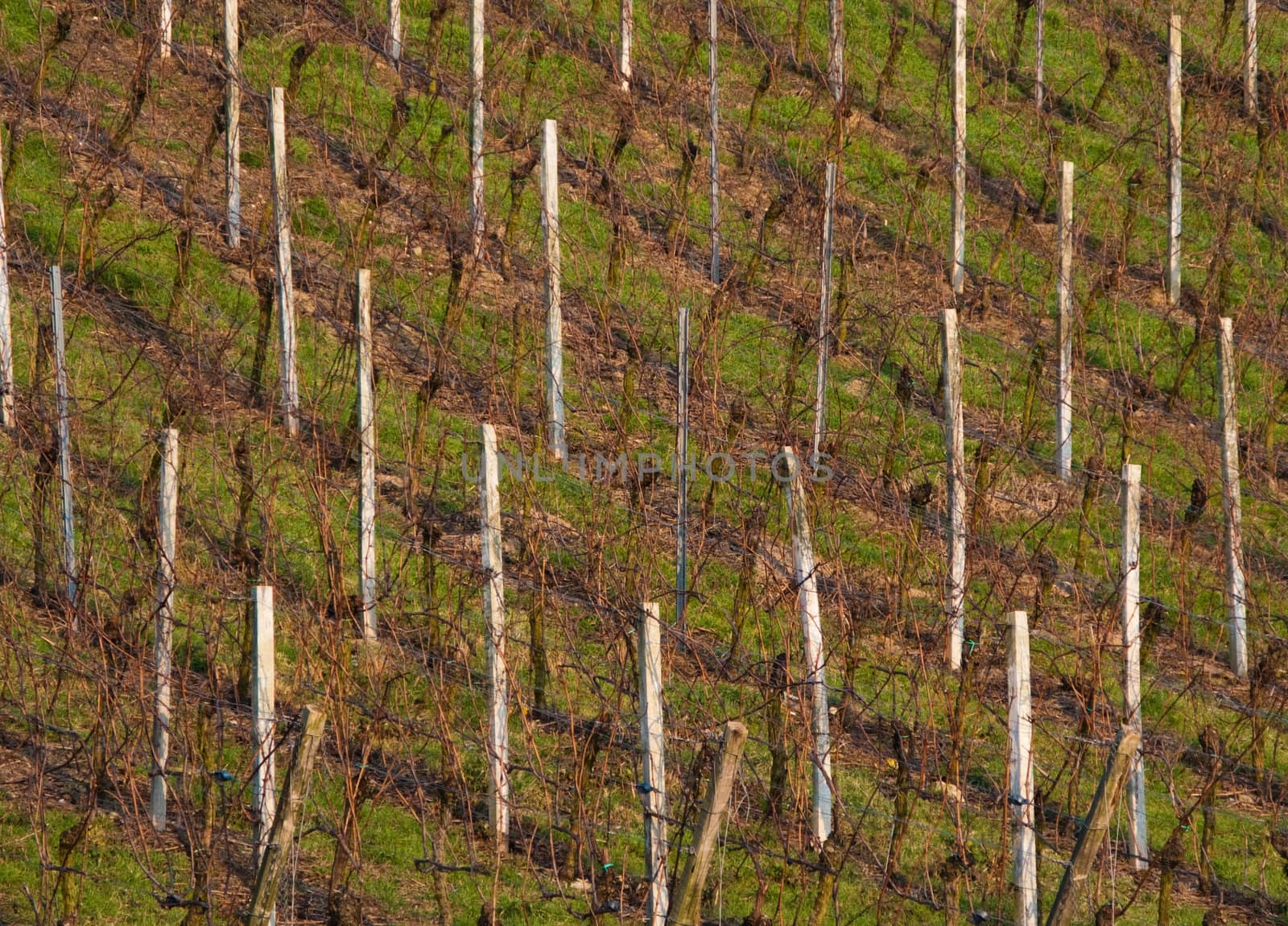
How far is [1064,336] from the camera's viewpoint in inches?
485

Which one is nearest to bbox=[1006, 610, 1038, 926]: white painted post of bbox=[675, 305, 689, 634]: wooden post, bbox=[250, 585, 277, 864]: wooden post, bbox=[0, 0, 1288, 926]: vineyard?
bbox=[0, 0, 1288, 926]: vineyard

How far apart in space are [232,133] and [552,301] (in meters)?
2.89

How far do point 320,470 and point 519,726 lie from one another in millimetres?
1730

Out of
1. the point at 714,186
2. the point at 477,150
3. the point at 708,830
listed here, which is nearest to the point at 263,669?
the point at 708,830

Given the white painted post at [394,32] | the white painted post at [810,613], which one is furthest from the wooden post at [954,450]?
the white painted post at [394,32]

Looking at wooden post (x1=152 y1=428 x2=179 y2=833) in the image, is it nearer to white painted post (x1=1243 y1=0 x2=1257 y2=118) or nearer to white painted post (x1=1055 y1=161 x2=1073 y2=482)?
white painted post (x1=1055 y1=161 x2=1073 y2=482)

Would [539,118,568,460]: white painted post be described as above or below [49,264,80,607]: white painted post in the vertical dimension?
above

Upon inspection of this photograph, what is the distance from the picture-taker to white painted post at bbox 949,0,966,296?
42.7 ft

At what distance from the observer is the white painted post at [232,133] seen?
12.9 meters

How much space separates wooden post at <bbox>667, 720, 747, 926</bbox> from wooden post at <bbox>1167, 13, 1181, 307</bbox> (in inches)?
406

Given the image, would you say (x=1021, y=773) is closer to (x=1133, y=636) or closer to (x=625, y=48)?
(x=1133, y=636)

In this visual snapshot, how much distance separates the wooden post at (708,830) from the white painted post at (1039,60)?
12.5m

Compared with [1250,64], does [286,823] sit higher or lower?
lower

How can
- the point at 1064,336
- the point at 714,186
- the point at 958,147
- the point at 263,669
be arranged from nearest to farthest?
the point at 263,669 → the point at 1064,336 → the point at 958,147 → the point at 714,186
